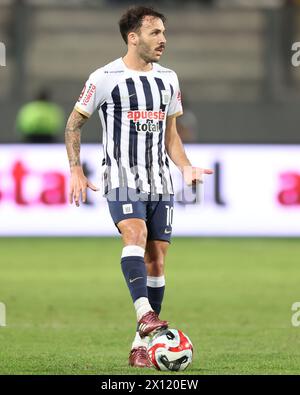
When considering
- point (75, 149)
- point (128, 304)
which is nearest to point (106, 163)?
point (75, 149)

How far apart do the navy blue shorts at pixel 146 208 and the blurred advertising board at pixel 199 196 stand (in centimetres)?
842

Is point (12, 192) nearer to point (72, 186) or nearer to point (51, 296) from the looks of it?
point (51, 296)

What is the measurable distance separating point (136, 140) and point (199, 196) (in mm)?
8549

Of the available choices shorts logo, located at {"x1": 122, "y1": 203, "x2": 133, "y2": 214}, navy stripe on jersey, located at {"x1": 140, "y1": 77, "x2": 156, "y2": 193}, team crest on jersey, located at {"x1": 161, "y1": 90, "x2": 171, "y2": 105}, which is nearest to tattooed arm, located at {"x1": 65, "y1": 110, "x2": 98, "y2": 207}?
shorts logo, located at {"x1": 122, "y1": 203, "x2": 133, "y2": 214}

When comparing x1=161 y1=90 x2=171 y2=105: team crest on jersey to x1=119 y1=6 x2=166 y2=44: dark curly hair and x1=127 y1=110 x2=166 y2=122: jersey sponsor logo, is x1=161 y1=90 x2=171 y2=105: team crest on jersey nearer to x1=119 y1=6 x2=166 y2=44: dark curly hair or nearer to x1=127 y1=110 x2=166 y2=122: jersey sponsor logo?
x1=127 y1=110 x2=166 y2=122: jersey sponsor logo

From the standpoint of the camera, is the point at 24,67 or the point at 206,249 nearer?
the point at 206,249

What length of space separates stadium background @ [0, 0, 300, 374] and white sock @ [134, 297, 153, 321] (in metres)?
0.33

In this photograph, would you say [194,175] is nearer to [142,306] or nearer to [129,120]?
[129,120]

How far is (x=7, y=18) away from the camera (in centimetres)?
2050

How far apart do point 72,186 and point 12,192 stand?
345 inches

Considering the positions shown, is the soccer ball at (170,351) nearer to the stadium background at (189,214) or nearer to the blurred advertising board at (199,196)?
the stadium background at (189,214)

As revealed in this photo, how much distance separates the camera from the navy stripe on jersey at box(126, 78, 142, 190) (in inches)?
289
